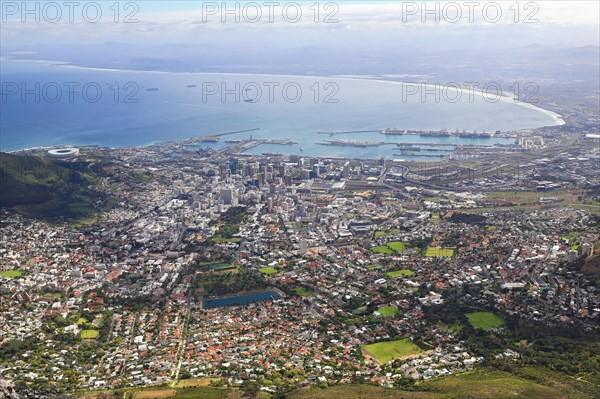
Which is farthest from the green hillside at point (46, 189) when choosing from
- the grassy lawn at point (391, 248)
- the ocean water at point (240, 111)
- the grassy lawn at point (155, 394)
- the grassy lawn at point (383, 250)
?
the ocean water at point (240, 111)

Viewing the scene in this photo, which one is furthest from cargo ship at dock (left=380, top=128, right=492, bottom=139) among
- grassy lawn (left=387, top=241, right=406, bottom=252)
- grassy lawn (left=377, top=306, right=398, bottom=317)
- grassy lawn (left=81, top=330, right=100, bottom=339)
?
grassy lawn (left=81, top=330, right=100, bottom=339)

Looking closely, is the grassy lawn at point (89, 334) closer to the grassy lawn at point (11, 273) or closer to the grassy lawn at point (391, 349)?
the grassy lawn at point (11, 273)

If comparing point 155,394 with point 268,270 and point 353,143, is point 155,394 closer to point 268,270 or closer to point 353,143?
point 268,270

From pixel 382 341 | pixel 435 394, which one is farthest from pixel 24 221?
pixel 435 394

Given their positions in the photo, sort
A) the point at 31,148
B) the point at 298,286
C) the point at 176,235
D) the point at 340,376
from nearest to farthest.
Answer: the point at 340,376, the point at 298,286, the point at 176,235, the point at 31,148

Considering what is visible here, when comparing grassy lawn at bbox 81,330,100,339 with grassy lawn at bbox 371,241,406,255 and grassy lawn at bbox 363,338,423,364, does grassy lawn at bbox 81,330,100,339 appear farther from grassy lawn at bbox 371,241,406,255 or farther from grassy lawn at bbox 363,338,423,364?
grassy lawn at bbox 371,241,406,255

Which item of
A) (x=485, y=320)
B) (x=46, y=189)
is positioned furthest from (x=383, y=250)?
(x=46, y=189)

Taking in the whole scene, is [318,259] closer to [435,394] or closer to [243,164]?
[435,394]
